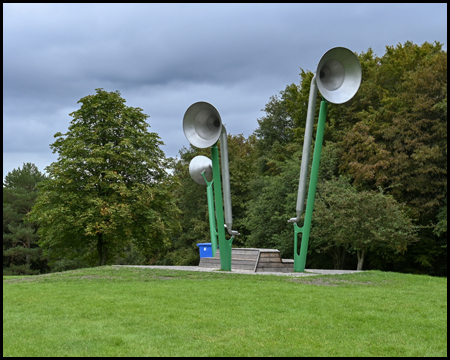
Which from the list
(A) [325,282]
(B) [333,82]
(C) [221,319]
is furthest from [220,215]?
(C) [221,319]

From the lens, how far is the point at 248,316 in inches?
277

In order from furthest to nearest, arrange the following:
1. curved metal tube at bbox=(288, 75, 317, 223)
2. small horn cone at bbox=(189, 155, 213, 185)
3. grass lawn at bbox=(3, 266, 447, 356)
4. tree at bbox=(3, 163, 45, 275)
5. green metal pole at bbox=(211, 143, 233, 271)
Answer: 1. tree at bbox=(3, 163, 45, 275)
2. small horn cone at bbox=(189, 155, 213, 185)
3. green metal pole at bbox=(211, 143, 233, 271)
4. curved metal tube at bbox=(288, 75, 317, 223)
5. grass lawn at bbox=(3, 266, 447, 356)

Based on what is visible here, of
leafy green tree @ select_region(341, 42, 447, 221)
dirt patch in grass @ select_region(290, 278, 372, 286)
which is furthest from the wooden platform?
leafy green tree @ select_region(341, 42, 447, 221)

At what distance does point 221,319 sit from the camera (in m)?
6.79

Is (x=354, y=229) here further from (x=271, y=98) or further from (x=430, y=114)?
(x=271, y=98)

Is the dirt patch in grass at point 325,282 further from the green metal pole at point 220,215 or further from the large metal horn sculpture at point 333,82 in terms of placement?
the green metal pole at point 220,215

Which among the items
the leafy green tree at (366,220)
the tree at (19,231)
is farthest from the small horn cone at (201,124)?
the tree at (19,231)

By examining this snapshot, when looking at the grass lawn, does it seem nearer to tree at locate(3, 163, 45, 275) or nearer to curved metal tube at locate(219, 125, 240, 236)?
curved metal tube at locate(219, 125, 240, 236)

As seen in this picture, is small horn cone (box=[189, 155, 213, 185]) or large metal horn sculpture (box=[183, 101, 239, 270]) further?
small horn cone (box=[189, 155, 213, 185])

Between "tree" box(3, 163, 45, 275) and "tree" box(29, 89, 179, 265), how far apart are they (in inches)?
480

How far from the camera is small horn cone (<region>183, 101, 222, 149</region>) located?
47.3 feet

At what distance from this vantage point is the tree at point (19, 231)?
36125mm

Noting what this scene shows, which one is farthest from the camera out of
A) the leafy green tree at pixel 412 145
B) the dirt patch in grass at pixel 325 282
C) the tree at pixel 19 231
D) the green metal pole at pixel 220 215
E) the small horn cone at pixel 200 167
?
the tree at pixel 19 231

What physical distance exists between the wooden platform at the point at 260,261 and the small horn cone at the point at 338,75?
5.45 metres
